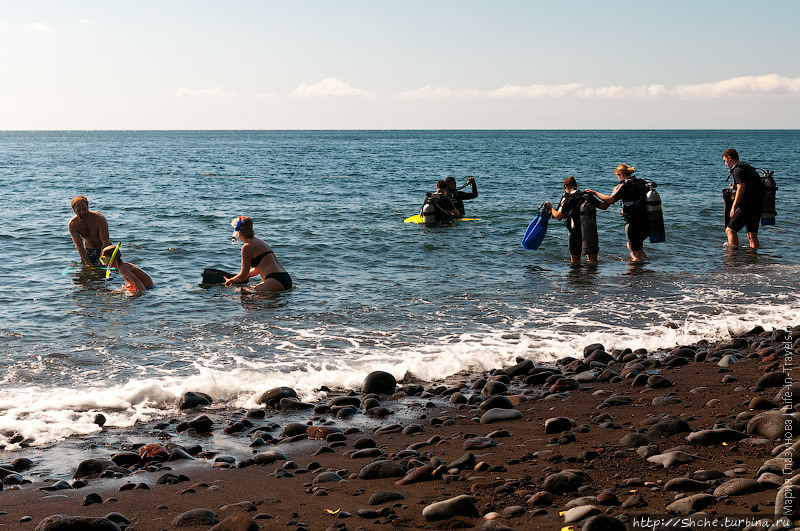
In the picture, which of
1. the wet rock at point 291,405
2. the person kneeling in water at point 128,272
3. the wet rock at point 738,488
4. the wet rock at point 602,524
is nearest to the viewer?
the wet rock at point 602,524

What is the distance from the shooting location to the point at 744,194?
14.9 meters

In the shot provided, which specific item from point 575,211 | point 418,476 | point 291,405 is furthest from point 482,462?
point 575,211

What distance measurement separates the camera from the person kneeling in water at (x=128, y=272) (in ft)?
40.4

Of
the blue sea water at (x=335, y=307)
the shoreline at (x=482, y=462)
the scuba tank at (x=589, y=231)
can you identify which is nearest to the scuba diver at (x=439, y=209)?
the blue sea water at (x=335, y=307)

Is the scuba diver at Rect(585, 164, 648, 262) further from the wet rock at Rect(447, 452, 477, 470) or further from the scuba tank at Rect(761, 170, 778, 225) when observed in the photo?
the wet rock at Rect(447, 452, 477, 470)

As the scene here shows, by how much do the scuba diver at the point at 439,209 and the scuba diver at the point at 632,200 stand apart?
675 cm

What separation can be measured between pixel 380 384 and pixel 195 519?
3.31 meters

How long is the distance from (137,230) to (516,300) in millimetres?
13220

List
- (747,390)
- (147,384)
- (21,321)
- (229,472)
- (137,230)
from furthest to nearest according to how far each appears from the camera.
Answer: (137,230) → (21,321) → (147,384) → (747,390) → (229,472)

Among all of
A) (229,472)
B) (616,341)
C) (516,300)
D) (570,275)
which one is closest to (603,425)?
(229,472)

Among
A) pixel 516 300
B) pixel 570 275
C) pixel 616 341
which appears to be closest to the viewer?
pixel 616 341

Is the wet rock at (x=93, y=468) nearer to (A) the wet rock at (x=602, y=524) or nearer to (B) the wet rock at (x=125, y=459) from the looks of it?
(B) the wet rock at (x=125, y=459)

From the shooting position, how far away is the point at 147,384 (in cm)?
732

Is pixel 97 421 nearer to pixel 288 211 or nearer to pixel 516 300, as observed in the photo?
pixel 516 300
